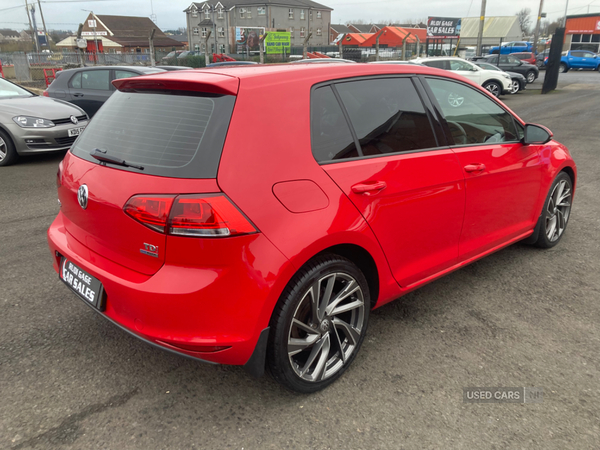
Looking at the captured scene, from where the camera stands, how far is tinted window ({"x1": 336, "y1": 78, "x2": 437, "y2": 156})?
8.41 ft

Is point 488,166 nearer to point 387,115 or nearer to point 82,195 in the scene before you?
point 387,115

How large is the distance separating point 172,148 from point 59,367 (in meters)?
1.43

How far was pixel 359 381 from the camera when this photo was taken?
255cm

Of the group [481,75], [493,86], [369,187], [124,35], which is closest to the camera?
[369,187]

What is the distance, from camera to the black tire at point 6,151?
24.5ft

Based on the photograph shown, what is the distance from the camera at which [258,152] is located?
6.92 feet

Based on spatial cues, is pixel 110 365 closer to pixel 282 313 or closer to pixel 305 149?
pixel 282 313

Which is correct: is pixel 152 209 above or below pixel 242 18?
below

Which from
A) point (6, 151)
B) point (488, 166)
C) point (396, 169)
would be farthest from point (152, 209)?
point (6, 151)

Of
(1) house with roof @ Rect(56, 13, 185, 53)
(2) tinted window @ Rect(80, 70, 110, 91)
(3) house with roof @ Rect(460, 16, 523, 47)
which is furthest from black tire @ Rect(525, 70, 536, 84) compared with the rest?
(1) house with roof @ Rect(56, 13, 185, 53)

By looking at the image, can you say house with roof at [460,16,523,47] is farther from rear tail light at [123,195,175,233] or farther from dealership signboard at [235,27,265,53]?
rear tail light at [123,195,175,233]

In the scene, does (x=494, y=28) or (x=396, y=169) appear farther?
(x=494, y=28)

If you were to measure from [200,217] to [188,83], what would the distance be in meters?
0.71

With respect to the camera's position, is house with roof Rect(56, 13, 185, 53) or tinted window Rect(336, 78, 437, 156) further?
house with roof Rect(56, 13, 185, 53)
